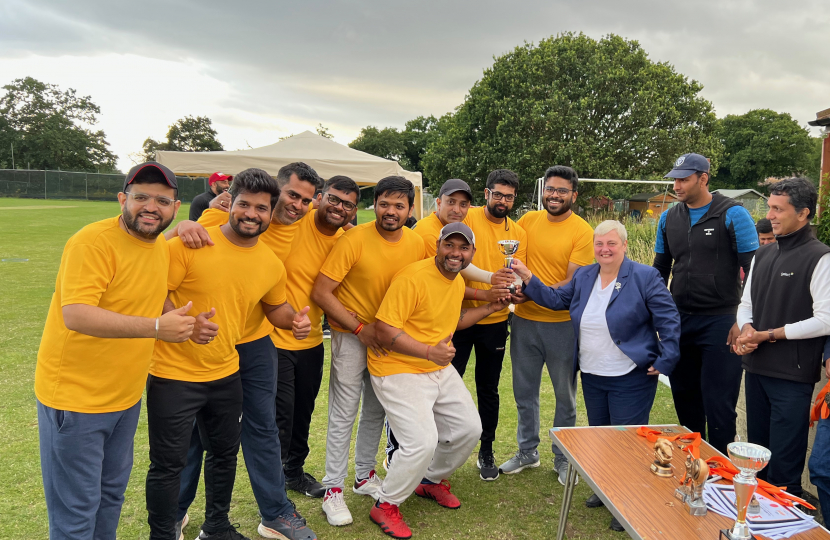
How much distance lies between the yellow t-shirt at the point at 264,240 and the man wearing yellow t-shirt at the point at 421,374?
2.38ft

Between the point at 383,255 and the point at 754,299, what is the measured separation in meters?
2.44

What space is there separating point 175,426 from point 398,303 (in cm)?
143

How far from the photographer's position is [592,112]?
2777cm

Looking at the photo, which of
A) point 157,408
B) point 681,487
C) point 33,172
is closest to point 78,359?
point 157,408

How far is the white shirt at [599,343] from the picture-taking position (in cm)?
363

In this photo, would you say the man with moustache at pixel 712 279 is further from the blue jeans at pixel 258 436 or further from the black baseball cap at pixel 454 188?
the blue jeans at pixel 258 436

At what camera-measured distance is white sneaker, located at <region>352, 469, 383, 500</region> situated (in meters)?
3.87

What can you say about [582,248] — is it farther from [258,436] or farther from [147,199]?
[147,199]

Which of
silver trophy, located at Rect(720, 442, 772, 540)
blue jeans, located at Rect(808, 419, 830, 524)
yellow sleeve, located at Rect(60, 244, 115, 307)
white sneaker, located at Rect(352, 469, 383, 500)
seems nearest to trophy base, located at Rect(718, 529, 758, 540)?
silver trophy, located at Rect(720, 442, 772, 540)

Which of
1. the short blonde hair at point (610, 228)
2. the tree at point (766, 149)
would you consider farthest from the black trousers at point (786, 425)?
the tree at point (766, 149)

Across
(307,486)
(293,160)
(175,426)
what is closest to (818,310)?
(307,486)

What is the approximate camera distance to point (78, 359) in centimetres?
235

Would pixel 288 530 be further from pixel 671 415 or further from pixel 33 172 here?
pixel 33 172

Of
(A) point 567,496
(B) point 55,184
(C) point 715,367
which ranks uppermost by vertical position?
(C) point 715,367
